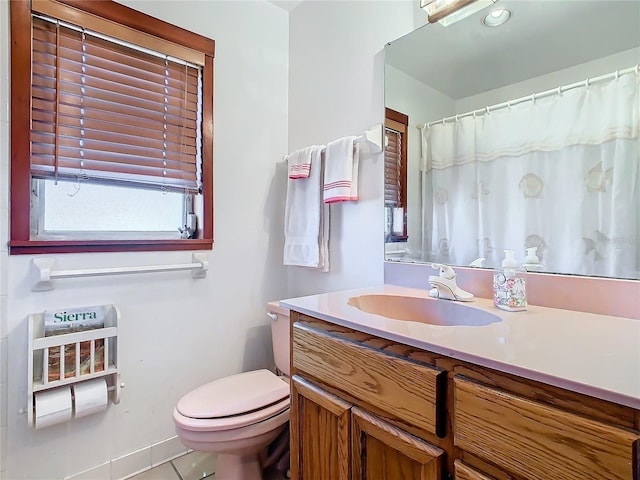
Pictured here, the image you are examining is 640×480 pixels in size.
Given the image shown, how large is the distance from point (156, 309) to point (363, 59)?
1481mm

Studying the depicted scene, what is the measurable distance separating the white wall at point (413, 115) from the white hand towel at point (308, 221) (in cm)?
41

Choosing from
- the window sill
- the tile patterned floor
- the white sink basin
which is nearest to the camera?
the white sink basin

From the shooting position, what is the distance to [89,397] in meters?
1.28

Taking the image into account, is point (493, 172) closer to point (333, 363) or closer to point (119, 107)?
point (333, 363)

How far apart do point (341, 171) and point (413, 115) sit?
372 mm

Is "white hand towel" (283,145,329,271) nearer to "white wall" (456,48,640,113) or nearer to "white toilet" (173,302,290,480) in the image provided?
"white toilet" (173,302,290,480)

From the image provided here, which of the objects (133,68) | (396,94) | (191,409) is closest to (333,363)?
(191,409)

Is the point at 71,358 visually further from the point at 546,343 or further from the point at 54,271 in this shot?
the point at 546,343

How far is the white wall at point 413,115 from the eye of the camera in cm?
137

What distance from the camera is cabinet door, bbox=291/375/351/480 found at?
2.80 ft

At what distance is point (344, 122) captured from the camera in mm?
1646

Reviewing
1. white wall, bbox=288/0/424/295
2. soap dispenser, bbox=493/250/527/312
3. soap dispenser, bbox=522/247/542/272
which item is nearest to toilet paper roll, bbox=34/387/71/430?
white wall, bbox=288/0/424/295

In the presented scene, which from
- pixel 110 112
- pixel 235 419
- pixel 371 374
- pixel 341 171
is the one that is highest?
pixel 110 112

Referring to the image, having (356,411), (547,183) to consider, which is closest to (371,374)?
(356,411)
